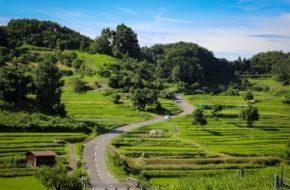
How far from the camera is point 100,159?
237ft

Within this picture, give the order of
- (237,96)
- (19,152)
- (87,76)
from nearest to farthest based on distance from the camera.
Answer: (19,152), (87,76), (237,96)

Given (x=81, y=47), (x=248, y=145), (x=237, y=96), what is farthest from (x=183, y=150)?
(x=81, y=47)

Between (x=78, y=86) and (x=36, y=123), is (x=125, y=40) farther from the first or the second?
(x=36, y=123)

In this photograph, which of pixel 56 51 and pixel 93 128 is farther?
pixel 56 51

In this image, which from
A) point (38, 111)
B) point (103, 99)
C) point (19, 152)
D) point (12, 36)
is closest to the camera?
point (19, 152)

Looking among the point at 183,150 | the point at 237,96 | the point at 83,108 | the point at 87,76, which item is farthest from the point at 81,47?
the point at 183,150

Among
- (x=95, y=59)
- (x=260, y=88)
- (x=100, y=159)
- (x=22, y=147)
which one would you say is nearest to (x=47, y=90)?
(x=22, y=147)

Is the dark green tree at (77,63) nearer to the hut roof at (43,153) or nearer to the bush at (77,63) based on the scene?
the bush at (77,63)

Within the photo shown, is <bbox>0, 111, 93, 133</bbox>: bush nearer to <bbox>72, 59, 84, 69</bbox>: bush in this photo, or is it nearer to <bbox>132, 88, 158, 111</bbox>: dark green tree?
<bbox>132, 88, 158, 111</bbox>: dark green tree

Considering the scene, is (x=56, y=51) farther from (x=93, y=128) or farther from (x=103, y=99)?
(x=93, y=128)

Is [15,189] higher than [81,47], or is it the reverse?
[81,47]

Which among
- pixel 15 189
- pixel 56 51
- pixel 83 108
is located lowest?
pixel 15 189

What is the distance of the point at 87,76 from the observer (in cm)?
13775

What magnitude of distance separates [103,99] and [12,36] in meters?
64.7
